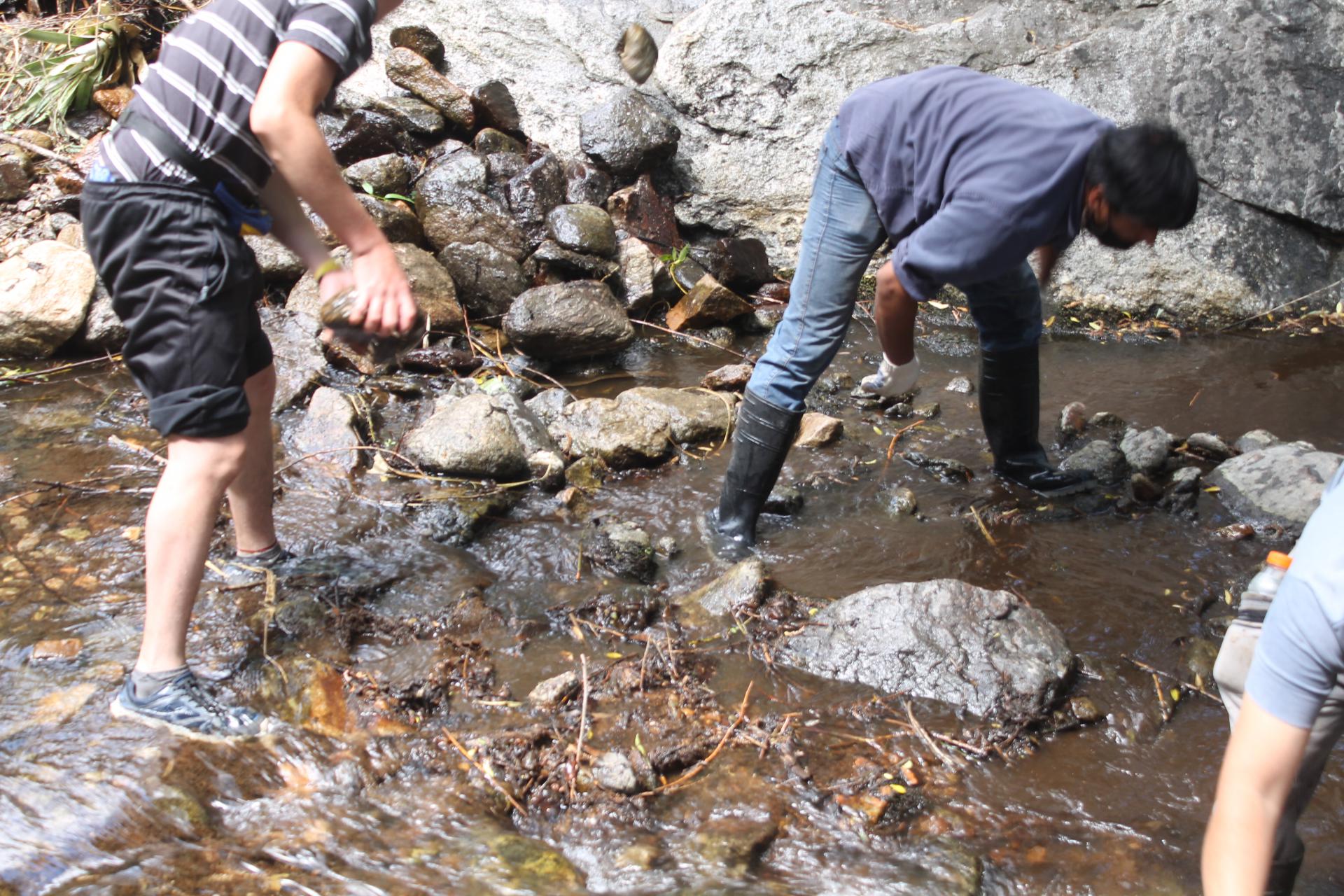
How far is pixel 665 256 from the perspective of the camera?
19.0 ft

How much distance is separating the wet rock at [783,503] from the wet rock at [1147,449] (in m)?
1.44

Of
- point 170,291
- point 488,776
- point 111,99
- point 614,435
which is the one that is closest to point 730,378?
point 614,435

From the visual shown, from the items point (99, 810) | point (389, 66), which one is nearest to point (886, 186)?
point (99, 810)

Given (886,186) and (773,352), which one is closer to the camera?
(886,186)

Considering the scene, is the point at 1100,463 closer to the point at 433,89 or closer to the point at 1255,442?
the point at 1255,442

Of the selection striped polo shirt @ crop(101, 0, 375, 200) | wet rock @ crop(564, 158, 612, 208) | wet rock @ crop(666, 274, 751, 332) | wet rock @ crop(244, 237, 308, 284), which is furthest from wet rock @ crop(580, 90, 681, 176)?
striped polo shirt @ crop(101, 0, 375, 200)

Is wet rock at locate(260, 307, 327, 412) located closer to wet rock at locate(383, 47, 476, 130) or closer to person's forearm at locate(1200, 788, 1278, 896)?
wet rock at locate(383, 47, 476, 130)

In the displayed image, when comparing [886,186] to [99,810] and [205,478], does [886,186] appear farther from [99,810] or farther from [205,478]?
[99,810]

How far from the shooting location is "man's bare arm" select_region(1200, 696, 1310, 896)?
129cm

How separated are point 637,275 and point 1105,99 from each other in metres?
3.10

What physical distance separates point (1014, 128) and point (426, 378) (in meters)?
3.11

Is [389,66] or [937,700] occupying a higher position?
[389,66]

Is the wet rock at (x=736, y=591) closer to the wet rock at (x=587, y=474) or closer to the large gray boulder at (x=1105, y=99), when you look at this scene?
the wet rock at (x=587, y=474)

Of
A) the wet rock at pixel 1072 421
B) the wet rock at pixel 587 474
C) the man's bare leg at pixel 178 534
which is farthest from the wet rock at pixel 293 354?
the wet rock at pixel 1072 421
